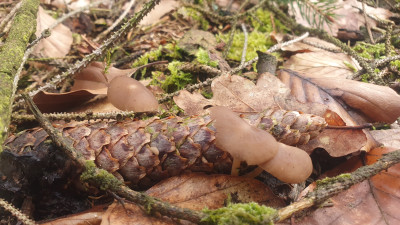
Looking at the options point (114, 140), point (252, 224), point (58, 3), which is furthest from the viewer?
point (58, 3)

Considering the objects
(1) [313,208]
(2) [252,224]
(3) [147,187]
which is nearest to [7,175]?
(3) [147,187]

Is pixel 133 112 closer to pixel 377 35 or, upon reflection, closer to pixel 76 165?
pixel 76 165

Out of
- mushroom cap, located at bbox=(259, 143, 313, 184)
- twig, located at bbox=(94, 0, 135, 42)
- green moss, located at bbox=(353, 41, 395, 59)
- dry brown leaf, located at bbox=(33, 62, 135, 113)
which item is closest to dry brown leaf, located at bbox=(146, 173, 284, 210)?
mushroom cap, located at bbox=(259, 143, 313, 184)

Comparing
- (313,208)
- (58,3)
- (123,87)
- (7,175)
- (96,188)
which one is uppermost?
(58,3)

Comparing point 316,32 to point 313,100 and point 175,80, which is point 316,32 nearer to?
point 313,100

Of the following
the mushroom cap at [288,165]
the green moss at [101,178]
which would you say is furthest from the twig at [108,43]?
the mushroom cap at [288,165]

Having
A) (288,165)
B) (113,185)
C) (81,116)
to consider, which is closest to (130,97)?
(81,116)

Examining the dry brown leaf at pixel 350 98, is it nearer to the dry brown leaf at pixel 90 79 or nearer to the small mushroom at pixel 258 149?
the small mushroom at pixel 258 149
